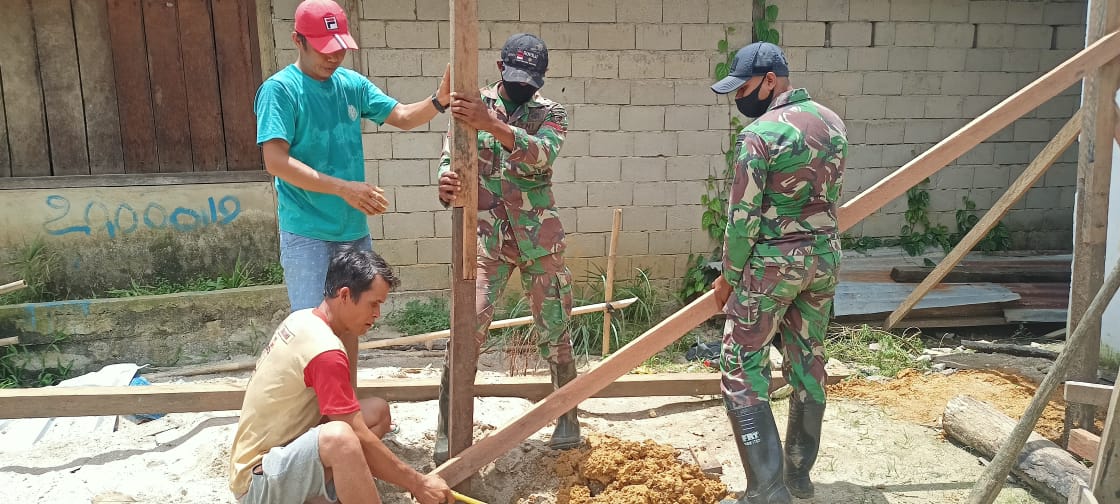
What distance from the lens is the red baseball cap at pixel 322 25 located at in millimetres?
3221

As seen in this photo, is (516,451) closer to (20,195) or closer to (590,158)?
(590,158)

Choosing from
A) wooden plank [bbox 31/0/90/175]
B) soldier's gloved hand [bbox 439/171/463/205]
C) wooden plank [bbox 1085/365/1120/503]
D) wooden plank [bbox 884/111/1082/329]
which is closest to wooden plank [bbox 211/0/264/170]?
wooden plank [bbox 31/0/90/175]

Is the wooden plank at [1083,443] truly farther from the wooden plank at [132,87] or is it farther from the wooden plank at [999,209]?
the wooden plank at [132,87]

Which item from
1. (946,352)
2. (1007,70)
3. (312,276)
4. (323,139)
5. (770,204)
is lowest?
(946,352)

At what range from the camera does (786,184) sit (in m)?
3.05

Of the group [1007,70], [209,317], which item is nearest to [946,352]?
[1007,70]

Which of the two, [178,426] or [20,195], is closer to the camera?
[178,426]

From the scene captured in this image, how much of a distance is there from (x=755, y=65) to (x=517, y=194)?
1229mm

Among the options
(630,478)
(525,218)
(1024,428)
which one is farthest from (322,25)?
(1024,428)

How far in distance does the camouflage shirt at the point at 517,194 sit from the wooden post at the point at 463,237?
21.9 inches

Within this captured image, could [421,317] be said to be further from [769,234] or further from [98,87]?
[769,234]

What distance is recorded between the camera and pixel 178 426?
4.23 meters

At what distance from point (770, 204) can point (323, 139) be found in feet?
6.32

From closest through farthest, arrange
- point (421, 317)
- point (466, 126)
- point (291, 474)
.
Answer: point (291, 474) → point (466, 126) → point (421, 317)
